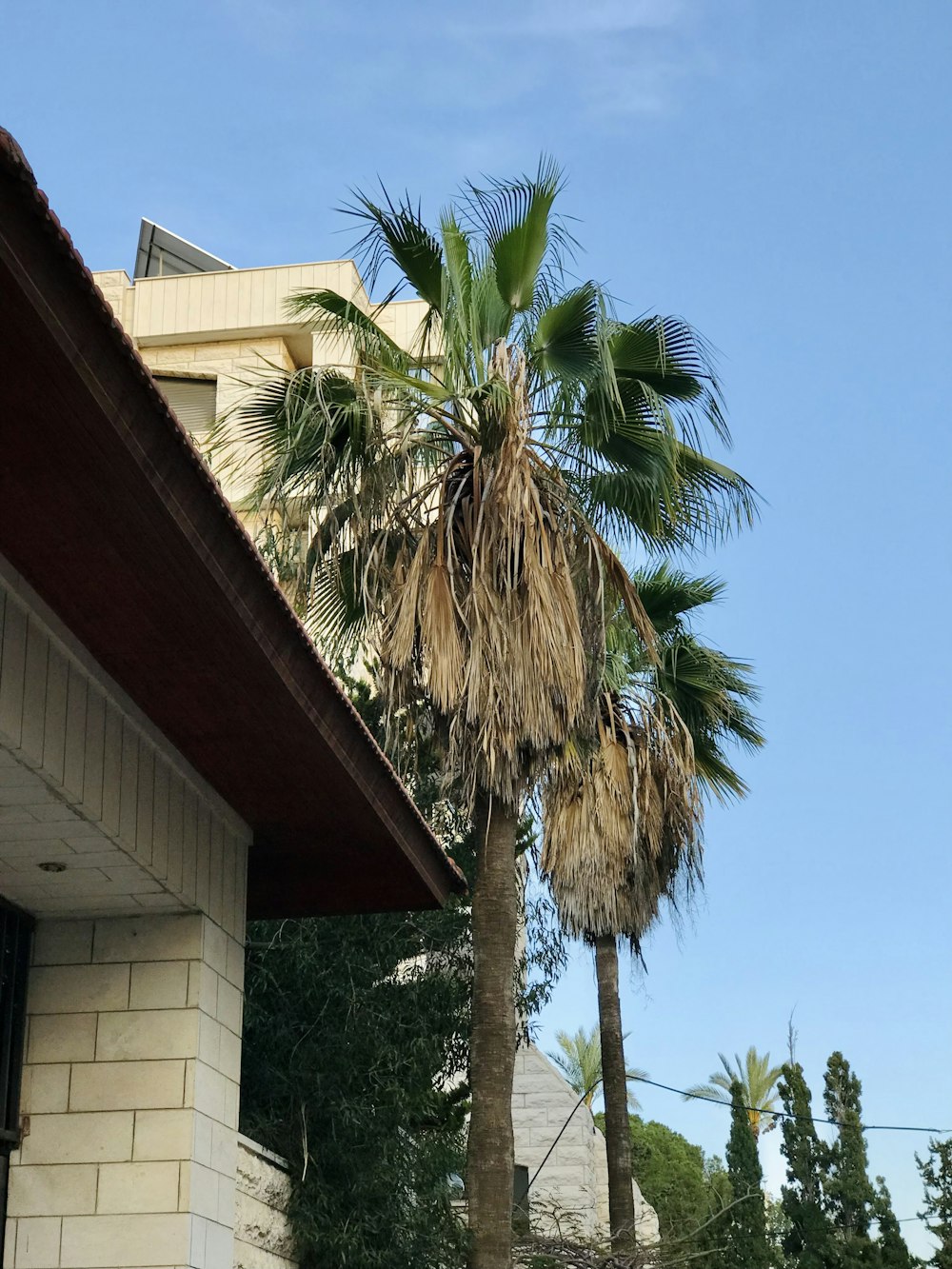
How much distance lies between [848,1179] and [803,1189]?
945 mm

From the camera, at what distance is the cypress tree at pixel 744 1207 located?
28875 mm

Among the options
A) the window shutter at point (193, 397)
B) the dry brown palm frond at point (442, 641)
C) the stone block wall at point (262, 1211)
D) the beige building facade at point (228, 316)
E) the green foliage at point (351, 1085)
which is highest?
the beige building facade at point (228, 316)

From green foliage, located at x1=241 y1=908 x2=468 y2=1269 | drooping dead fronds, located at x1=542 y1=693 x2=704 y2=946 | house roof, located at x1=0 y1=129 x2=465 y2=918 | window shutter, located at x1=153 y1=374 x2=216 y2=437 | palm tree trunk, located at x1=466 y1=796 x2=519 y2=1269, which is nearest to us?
house roof, located at x1=0 y1=129 x2=465 y2=918

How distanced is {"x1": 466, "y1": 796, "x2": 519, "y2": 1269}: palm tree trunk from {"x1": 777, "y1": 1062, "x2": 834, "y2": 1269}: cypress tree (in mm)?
22406

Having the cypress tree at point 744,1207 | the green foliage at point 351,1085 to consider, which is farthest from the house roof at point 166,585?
the cypress tree at point 744,1207

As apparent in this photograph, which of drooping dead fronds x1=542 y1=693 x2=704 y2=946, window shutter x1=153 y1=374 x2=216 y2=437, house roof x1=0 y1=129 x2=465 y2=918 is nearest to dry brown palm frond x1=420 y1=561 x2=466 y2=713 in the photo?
house roof x1=0 y1=129 x2=465 y2=918

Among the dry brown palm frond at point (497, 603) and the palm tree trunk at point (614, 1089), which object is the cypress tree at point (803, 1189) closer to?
the palm tree trunk at point (614, 1089)

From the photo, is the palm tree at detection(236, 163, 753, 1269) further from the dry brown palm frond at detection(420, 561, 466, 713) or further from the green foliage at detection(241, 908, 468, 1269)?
the green foliage at detection(241, 908, 468, 1269)

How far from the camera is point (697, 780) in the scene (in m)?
18.5

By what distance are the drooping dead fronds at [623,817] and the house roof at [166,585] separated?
259 inches

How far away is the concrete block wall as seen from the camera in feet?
27.4

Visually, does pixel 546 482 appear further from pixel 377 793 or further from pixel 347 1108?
pixel 347 1108

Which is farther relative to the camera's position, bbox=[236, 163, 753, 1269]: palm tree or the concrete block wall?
bbox=[236, 163, 753, 1269]: palm tree

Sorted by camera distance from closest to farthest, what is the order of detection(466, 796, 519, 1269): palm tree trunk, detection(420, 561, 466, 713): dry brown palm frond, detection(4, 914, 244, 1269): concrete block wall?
detection(4, 914, 244, 1269): concrete block wall < detection(466, 796, 519, 1269): palm tree trunk < detection(420, 561, 466, 713): dry brown palm frond
